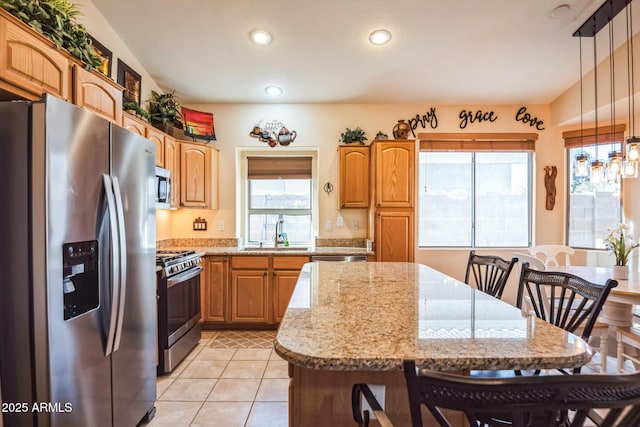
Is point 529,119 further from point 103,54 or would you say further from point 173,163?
point 103,54

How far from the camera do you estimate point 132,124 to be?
271 cm

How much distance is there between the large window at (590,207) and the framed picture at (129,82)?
509 centimetres

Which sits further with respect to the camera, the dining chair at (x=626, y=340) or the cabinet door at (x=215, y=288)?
the cabinet door at (x=215, y=288)

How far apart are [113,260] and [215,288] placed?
6.82 ft

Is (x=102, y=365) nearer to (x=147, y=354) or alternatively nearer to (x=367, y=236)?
(x=147, y=354)

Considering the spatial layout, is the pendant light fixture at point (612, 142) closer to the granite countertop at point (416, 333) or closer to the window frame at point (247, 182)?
the granite countertop at point (416, 333)

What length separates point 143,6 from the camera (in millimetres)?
2611

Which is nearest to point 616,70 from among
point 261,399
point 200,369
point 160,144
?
point 261,399

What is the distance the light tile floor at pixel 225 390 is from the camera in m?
2.01

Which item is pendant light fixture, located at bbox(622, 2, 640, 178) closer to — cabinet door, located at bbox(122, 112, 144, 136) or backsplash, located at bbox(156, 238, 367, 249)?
backsplash, located at bbox(156, 238, 367, 249)

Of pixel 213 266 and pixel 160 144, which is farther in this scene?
pixel 213 266

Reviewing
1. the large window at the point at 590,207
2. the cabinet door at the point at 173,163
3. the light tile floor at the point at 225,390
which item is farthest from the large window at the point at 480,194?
the cabinet door at the point at 173,163

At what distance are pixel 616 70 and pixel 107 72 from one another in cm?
480

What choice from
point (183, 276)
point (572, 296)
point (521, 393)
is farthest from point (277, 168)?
point (521, 393)
